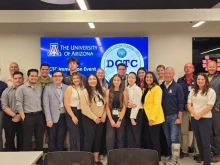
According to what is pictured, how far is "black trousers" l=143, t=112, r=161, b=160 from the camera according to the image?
4094 millimetres

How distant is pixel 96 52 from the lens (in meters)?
5.56

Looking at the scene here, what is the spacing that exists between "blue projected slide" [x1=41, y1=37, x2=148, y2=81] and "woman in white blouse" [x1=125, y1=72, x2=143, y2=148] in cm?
149

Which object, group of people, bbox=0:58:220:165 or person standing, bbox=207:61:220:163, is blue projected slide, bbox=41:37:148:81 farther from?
person standing, bbox=207:61:220:163

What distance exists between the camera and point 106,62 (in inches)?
219

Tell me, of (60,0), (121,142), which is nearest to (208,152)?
(121,142)

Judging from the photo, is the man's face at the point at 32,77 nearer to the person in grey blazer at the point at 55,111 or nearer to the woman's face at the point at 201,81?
the person in grey blazer at the point at 55,111

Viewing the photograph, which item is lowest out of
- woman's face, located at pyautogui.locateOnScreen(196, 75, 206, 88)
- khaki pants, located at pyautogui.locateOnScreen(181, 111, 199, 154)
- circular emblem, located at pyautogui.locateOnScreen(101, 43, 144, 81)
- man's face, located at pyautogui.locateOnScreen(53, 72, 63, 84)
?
khaki pants, located at pyautogui.locateOnScreen(181, 111, 199, 154)

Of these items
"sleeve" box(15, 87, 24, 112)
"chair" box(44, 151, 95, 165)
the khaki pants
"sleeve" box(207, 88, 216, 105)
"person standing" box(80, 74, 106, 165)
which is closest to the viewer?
"chair" box(44, 151, 95, 165)

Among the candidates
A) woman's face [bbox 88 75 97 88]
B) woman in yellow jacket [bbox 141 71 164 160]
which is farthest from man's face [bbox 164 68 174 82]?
woman's face [bbox 88 75 97 88]

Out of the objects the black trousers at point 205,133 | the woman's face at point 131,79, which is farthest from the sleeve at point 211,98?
the woman's face at point 131,79

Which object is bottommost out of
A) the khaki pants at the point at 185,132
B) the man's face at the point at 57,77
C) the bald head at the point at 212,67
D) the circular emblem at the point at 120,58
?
the khaki pants at the point at 185,132

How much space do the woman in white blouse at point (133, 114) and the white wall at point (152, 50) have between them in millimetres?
1703

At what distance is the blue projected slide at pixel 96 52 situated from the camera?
18.1 feet

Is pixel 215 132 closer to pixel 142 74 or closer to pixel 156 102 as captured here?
pixel 156 102
